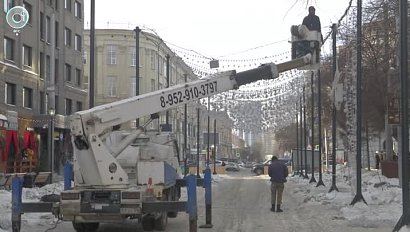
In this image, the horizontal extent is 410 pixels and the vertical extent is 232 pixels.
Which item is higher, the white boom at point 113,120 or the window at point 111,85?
the window at point 111,85

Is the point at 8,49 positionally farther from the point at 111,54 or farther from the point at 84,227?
the point at 111,54

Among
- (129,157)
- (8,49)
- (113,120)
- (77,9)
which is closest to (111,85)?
(77,9)

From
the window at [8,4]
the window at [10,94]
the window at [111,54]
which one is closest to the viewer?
the window at [8,4]

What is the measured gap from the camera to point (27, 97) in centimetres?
4691

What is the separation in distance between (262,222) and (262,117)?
1286 inches

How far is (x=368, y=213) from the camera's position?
1723 cm

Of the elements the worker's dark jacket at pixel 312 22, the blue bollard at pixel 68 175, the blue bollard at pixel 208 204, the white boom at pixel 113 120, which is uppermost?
the worker's dark jacket at pixel 312 22

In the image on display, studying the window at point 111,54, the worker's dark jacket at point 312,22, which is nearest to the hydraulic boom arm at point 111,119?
the worker's dark jacket at point 312,22

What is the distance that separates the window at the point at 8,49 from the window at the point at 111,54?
38.9 meters

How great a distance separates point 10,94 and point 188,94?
106ft

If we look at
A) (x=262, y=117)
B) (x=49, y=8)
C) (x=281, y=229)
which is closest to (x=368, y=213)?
(x=281, y=229)

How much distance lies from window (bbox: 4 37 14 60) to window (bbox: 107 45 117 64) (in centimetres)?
3889

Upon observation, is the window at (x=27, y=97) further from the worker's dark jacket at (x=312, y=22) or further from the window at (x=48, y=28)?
the worker's dark jacket at (x=312, y=22)

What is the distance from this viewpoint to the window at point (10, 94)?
42.9m
